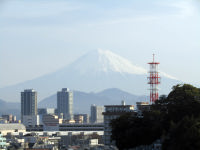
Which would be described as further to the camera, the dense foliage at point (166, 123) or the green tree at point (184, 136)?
the dense foliage at point (166, 123)

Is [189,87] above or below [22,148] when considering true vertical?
above

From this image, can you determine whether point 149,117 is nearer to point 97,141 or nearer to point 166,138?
point 166,138

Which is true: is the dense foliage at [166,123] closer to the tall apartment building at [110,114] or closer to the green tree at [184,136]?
the green tree at [184,136]

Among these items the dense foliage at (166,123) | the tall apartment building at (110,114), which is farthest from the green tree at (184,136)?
the tall apartment building at (110,114)

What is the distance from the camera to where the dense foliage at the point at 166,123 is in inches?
3226

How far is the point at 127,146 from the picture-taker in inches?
3910

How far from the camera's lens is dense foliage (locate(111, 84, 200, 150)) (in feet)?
269

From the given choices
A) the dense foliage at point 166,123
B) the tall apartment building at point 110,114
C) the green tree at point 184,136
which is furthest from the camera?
the tall apartment building at point 110,114

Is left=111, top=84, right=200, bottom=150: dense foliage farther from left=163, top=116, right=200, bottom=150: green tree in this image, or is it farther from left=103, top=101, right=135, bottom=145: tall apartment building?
left=103, top=101, right=135, bottom=145: tall apartment building

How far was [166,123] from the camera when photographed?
97.3 m

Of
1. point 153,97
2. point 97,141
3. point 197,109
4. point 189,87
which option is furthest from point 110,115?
point 197,109

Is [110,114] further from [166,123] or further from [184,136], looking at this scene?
[184,136]

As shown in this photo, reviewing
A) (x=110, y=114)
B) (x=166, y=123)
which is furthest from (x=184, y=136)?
(x=110, y=114)

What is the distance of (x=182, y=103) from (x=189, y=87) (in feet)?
20.9
